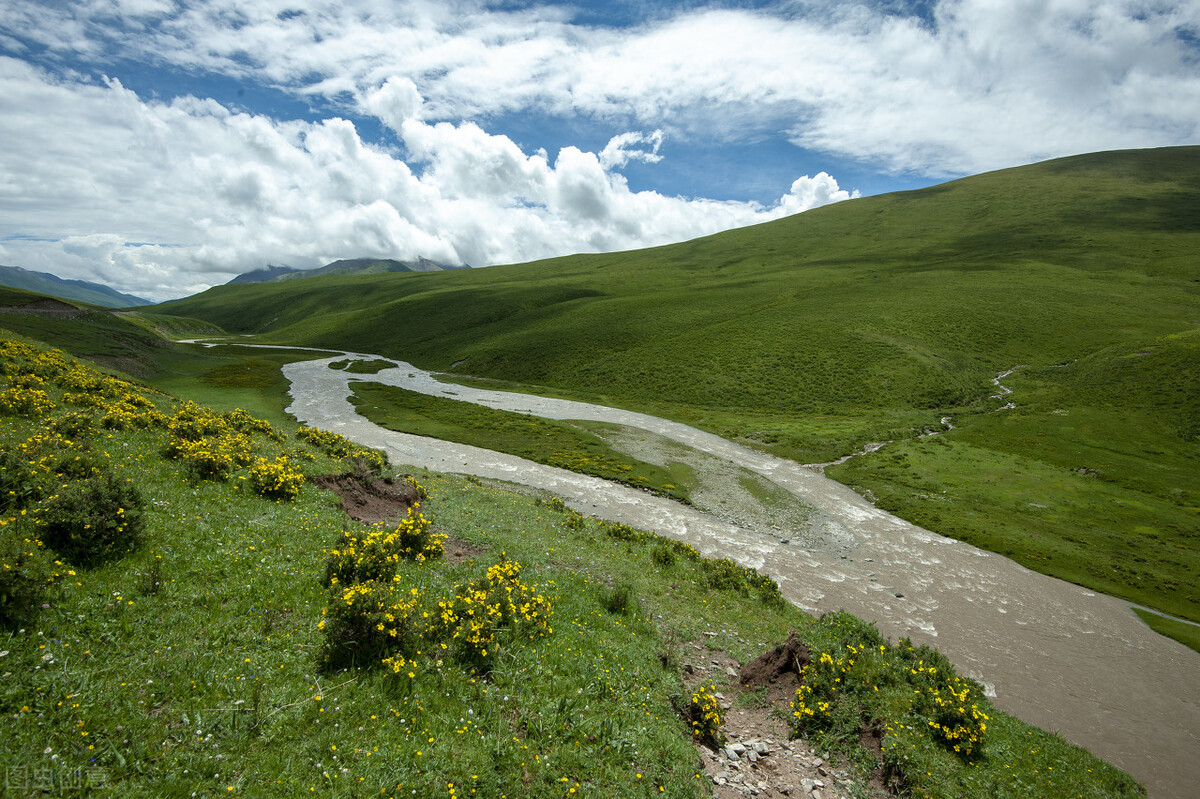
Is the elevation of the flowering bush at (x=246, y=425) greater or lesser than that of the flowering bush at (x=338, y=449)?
greater

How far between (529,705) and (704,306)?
124m

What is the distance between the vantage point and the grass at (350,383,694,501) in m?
46.8

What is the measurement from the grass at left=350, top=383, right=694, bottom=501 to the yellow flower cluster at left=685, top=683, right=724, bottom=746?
2979 cm

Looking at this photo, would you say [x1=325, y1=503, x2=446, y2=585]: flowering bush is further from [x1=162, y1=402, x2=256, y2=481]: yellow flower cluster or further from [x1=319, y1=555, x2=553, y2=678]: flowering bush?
[x1=162, y1=402, x2=256, y2=481]: yellow flower cluster

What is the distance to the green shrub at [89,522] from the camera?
10523mm

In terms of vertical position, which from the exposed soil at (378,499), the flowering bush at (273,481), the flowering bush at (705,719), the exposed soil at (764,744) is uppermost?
the flowering bush at (273,481)

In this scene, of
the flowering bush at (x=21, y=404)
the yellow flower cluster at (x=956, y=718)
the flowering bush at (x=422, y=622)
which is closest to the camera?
the flowering bush at (x=422, y=622)

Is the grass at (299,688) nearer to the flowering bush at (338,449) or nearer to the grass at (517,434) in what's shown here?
the flowering bush at (338,449)

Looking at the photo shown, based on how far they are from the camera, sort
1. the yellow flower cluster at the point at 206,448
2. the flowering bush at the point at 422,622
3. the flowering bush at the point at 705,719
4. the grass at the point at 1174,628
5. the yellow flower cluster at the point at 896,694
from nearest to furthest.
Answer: the flowering bush at the point at 422,622 → the flowering bush at the point at 705,719 → the yellow flower cluster at the point at 896,694 → the yellow flower cluster at the point at 206,448 → the grass at the point at 1174,628

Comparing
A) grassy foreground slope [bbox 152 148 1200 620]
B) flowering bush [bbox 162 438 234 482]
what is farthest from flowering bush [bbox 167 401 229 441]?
grassy foreground slope [bbox 152 148 1200 620]

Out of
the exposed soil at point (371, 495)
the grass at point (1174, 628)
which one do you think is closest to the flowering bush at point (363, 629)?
Answer: the exposed soil at point (371, 495)

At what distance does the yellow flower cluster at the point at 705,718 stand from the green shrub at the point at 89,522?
1424 cm

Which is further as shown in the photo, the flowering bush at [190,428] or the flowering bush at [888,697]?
the flowering bush at [190,428]

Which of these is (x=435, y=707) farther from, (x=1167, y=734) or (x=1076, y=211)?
(x=1076, y=211)
